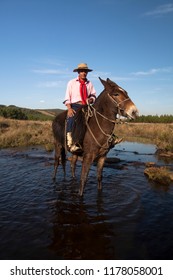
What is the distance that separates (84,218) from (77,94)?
3.79 m

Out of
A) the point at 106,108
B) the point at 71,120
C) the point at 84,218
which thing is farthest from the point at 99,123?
the point at 84,218

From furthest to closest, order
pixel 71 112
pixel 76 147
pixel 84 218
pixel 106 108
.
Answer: pixel 71 112
pixel 76 147
pixel 106 108
pixel 84 218

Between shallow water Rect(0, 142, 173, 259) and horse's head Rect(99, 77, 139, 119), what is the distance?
256 centimetres

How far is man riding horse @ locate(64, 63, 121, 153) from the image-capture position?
722 cm

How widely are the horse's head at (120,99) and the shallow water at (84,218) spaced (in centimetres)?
256

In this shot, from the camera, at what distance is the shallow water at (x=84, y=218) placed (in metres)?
4.37

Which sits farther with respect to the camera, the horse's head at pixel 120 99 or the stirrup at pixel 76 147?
the stirrup at pixel 76 147

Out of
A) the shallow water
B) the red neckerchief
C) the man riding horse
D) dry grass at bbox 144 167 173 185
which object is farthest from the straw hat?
dry grass at bbox 144 167 173 185

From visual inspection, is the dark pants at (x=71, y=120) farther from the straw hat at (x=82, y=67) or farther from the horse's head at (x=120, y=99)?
the horse's head at (x=120, y=99)

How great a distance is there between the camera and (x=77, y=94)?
7.52 metres

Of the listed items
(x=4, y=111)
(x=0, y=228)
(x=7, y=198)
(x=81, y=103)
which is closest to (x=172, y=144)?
(x=81, y=103)

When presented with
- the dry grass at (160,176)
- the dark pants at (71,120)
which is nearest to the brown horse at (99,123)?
the dark pants at (71,120)

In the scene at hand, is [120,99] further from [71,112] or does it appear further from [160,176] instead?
[160,176]

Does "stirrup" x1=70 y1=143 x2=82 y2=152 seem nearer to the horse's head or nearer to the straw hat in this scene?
the horse's head
